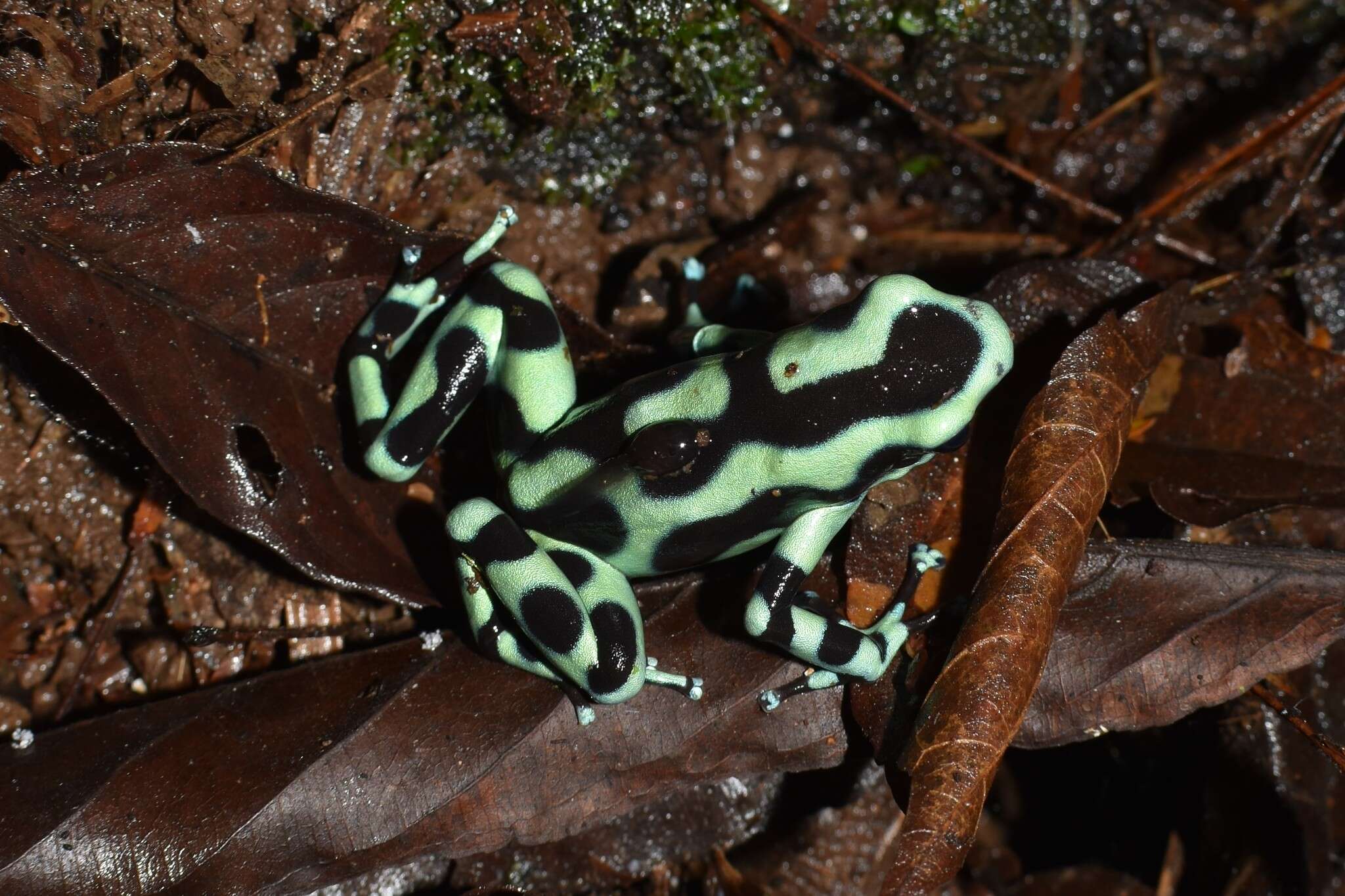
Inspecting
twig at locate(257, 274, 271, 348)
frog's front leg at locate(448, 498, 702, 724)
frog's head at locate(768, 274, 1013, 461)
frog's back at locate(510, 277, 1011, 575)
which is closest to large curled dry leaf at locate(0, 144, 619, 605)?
twig at locate(257, 274, 271, 348)

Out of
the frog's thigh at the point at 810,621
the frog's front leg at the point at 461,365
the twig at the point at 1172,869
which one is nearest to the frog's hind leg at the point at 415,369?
the frog's front leg at the point at 461,365

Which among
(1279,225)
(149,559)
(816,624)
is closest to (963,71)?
(1279,225)

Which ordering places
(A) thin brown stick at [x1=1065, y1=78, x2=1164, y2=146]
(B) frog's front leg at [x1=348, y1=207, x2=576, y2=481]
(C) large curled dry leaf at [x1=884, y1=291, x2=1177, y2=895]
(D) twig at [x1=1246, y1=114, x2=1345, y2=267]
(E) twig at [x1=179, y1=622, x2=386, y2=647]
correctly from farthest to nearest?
(A) thin brown stick at [x1=1065, y1=78, x2=1164, y2=146], (D) twig at [x1=1246, y1=114, x2=1345, y2=267], (E) twig at [x1=179, y1=622, x2=386, y2=647], (B) frog's front leg at [x1=348, y1=207, x2=576, y2=481], (C) large curled dry leaf at [x1=884, y1=291, x2=1177, y2=895]

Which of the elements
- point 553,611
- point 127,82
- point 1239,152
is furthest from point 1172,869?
point 127,82

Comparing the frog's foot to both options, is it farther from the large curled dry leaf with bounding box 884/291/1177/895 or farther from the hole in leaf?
the hole in leaf

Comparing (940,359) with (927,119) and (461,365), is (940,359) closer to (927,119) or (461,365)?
(461,365)
